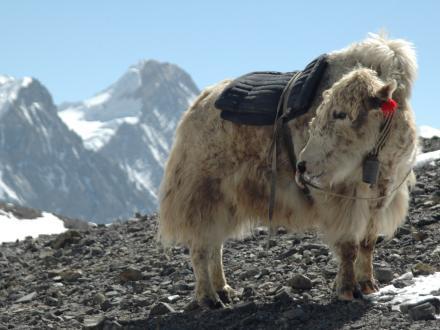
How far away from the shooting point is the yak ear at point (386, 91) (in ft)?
20.1

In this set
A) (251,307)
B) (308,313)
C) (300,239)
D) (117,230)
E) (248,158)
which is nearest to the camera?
(308,313)

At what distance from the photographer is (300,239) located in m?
10.1

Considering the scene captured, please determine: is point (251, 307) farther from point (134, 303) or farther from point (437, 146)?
point (437, 146)

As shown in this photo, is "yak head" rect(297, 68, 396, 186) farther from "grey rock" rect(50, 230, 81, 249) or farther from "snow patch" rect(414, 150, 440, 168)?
"snow patch" rect(414, 150, 440, 168)

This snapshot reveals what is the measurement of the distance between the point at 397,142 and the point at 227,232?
215 centimetres

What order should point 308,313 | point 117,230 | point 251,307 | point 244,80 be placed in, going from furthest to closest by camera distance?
point 117,230
point 244,80
point 251,307
point 308,313

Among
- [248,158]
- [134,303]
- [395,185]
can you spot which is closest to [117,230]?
[134,303]

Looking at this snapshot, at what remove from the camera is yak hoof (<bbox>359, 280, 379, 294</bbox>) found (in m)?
6.89

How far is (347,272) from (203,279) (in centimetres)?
157

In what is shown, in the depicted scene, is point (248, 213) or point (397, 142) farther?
point (248, 213)

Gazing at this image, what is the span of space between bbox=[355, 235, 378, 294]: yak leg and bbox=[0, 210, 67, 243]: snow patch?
35.0 metres

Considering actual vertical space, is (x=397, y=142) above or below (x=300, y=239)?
above

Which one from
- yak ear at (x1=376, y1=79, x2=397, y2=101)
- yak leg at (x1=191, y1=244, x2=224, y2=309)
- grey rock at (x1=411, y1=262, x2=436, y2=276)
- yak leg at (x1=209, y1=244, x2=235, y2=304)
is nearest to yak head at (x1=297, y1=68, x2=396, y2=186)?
yak ear at (x1=376, y1=79, x2=397, y2=101)

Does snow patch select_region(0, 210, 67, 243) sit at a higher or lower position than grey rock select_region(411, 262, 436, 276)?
lower
